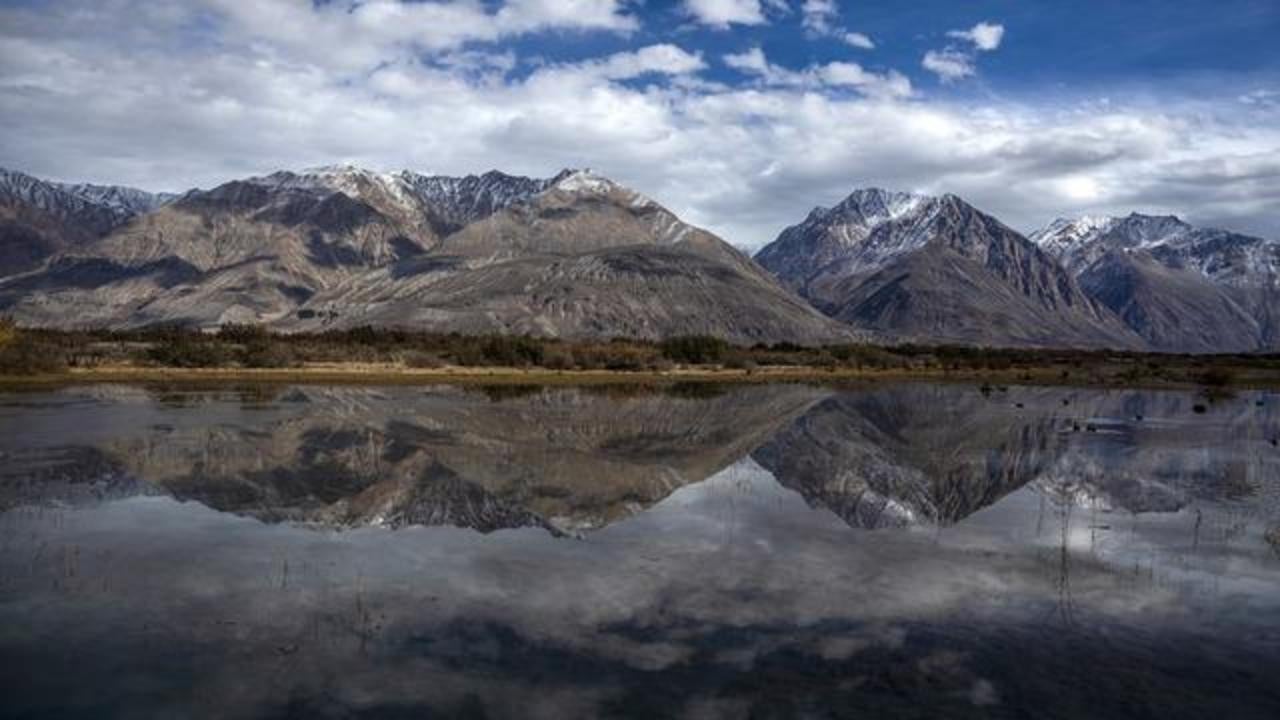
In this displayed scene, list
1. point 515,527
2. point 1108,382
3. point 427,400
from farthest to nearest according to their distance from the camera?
point 1108,382, point 427,400, point 515,527

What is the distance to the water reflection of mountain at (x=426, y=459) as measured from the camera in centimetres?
3008

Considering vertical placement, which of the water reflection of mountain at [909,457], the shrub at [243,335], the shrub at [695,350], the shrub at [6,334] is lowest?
the water reflection of mountain at [909,457]

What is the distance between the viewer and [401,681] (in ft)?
49.3

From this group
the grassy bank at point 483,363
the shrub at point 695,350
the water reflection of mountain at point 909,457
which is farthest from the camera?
the shrub at point 695,350

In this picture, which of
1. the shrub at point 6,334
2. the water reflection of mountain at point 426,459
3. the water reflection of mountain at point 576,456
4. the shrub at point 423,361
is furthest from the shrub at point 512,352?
the water reflection of mountain at point 426,459

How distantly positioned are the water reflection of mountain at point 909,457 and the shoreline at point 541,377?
3951 cm

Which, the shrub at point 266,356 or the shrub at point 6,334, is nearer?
the shrub at point 6,334

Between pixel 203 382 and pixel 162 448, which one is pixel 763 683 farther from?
pixel 203 382

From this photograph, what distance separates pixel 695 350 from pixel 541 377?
123ft

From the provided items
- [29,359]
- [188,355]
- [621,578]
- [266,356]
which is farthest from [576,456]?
[188,355]

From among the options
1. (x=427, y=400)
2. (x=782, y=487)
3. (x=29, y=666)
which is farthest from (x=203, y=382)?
(x=29, y=666)

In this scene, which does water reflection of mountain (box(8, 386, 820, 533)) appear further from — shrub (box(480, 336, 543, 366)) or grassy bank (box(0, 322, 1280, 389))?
shrub (box(480, 336, 543, 366))

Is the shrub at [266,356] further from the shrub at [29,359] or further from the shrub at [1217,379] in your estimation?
the shrub at [1217,379]

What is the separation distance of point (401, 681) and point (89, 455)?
1083 inches
